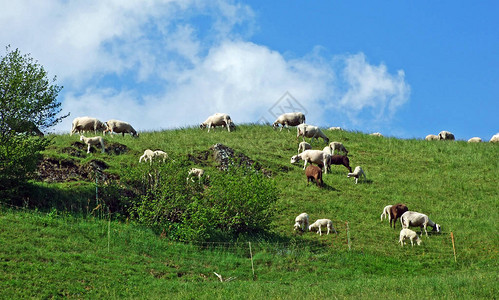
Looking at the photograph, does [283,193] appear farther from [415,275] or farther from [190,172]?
[415,275]

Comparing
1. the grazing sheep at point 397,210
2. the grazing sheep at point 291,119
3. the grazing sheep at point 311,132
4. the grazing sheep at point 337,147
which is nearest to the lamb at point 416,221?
the grazing sheep at point 397,210

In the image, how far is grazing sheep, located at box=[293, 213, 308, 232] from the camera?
34.3m

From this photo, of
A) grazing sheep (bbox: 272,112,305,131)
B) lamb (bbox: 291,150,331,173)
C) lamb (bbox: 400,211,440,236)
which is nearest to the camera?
lamb (bbox: 400,211,440,236)

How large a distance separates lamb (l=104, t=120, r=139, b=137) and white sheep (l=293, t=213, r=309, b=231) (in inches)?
890

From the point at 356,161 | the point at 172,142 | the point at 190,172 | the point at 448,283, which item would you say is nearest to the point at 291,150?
the point at 356,161

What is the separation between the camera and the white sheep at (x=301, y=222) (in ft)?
113

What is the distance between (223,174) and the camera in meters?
35.8

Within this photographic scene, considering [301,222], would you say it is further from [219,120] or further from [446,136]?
[446,136]

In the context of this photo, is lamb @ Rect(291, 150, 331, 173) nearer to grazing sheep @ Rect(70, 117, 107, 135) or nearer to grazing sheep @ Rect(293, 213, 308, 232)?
grazing sheep @ Rect(293, 213, 308, 232)

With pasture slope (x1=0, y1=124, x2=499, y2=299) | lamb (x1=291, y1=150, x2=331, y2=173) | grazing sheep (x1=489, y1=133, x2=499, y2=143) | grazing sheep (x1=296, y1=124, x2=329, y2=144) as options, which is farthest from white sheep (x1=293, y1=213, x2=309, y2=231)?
grazing sheep (x1=489, y1=133, x2=499, y2=143)

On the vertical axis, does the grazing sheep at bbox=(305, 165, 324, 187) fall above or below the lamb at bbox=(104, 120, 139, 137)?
below

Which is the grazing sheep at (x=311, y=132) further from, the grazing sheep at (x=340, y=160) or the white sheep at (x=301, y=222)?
the white sheep at (x=301, y=222)

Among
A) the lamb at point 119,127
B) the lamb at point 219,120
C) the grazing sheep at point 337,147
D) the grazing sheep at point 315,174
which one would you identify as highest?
the lamb at point 219,120

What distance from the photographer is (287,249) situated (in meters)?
30.8
